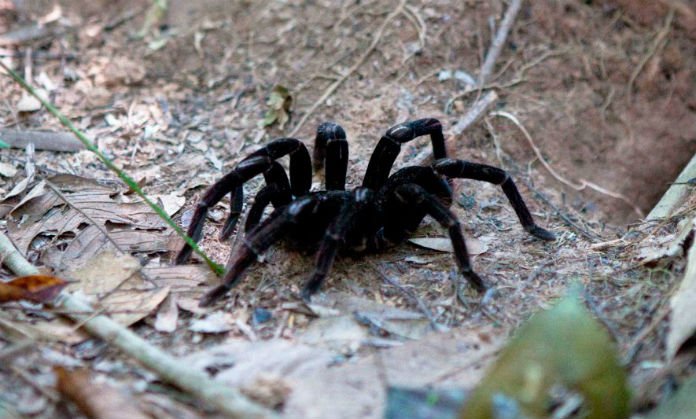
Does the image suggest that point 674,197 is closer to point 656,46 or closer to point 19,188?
point 656,46

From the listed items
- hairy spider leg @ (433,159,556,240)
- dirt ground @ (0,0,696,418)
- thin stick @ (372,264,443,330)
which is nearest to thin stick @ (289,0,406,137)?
dirt ground @ (0,0,696,418)

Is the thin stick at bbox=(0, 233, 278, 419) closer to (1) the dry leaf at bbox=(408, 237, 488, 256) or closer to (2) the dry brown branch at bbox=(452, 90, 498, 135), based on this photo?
(1) the dry leaf at bbox=(408, 237, 488, 256)

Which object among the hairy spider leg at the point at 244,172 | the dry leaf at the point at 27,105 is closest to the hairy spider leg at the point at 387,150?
the hairy spider leg at the point at 244,172

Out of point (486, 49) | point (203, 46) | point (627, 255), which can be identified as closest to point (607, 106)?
point (486, 49)

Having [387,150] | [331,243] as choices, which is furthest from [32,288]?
[387,150]

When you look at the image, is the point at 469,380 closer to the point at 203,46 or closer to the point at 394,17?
the point at 394,17

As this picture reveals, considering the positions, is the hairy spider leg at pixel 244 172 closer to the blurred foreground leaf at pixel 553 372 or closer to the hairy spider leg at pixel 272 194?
the hairy spider leg at pixel 272 194
